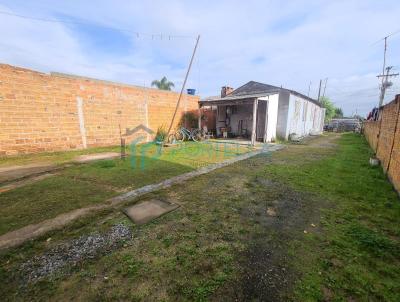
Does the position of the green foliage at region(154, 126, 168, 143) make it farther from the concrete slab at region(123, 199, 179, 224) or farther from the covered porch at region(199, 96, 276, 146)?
the concrete slab at region(123, 199, 179, 224)

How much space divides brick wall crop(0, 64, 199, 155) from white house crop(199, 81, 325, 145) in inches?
209

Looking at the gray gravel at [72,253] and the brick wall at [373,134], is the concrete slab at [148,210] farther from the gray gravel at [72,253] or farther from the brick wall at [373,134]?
the brick wall at [373,134]

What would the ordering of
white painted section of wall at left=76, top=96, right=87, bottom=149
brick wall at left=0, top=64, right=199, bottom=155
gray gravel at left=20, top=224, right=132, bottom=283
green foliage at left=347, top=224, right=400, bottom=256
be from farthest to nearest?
white painted section of wall at left=76, top=96, right=87, bottom=149
brick wall at left=0, top=64, right=199, bottom=155
green foliage at left=347, top=224, right=400, bottom=256
gray gravel at left=20, top=224, right=132, bottom=283

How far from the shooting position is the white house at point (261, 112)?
11516 mm

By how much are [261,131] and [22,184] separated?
12.2 m

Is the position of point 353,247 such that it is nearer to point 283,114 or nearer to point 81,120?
point 81,120

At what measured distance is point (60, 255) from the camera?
2055 mm

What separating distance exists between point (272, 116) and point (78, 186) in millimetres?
11073

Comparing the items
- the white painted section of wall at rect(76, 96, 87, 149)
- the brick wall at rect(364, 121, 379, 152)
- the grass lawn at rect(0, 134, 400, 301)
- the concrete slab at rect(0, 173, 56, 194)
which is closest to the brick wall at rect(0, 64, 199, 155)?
the white painted section of wall at rect(76, 96, 87, 149)

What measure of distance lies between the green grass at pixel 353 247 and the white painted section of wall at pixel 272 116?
25.1 feet

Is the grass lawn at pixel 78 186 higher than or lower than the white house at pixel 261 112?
lower

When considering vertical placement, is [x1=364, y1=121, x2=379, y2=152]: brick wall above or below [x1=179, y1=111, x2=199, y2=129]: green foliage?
below

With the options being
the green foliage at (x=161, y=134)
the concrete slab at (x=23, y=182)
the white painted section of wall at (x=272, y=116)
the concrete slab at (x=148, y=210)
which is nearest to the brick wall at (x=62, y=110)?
the green foliage at (x=161, y=134)

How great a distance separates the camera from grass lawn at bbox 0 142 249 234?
293cm
